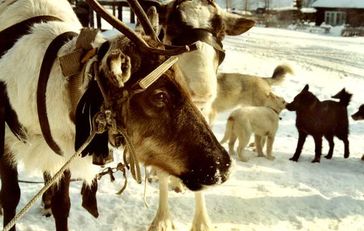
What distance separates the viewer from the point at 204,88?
12.1 ft

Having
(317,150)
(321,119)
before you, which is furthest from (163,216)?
(321,119)

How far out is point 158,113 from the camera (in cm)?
231

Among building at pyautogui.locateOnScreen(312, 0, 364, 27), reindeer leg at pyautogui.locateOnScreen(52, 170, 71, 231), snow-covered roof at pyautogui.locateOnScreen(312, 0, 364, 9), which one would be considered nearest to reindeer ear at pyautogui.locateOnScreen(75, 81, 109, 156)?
reindeer leg at pyautogui.locateOnScreen(52, 170, 71, 231)

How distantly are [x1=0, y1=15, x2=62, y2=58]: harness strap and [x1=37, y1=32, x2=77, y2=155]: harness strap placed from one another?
16.3 inches

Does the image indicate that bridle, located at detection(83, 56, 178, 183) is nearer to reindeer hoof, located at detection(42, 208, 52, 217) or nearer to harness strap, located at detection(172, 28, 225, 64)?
harness strap, located at detection(172, 28, 225, 64)

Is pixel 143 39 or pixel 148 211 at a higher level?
pixel 143 39

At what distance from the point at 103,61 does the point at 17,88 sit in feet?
3.06

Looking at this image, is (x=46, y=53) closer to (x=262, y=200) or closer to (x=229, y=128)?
(x=262, y=200)

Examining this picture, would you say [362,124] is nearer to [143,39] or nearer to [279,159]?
[279,159]

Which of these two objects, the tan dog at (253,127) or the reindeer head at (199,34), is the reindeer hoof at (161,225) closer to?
the reindeer head at (199,34)

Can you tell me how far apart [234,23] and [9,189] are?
97.6 inches

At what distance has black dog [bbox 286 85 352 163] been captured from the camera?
7.54 meters

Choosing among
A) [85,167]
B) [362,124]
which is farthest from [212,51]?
[362,124]

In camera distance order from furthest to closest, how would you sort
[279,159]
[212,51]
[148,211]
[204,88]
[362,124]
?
[362,124] → [279,159] → [148,211] → [212,51] → [204,88]
